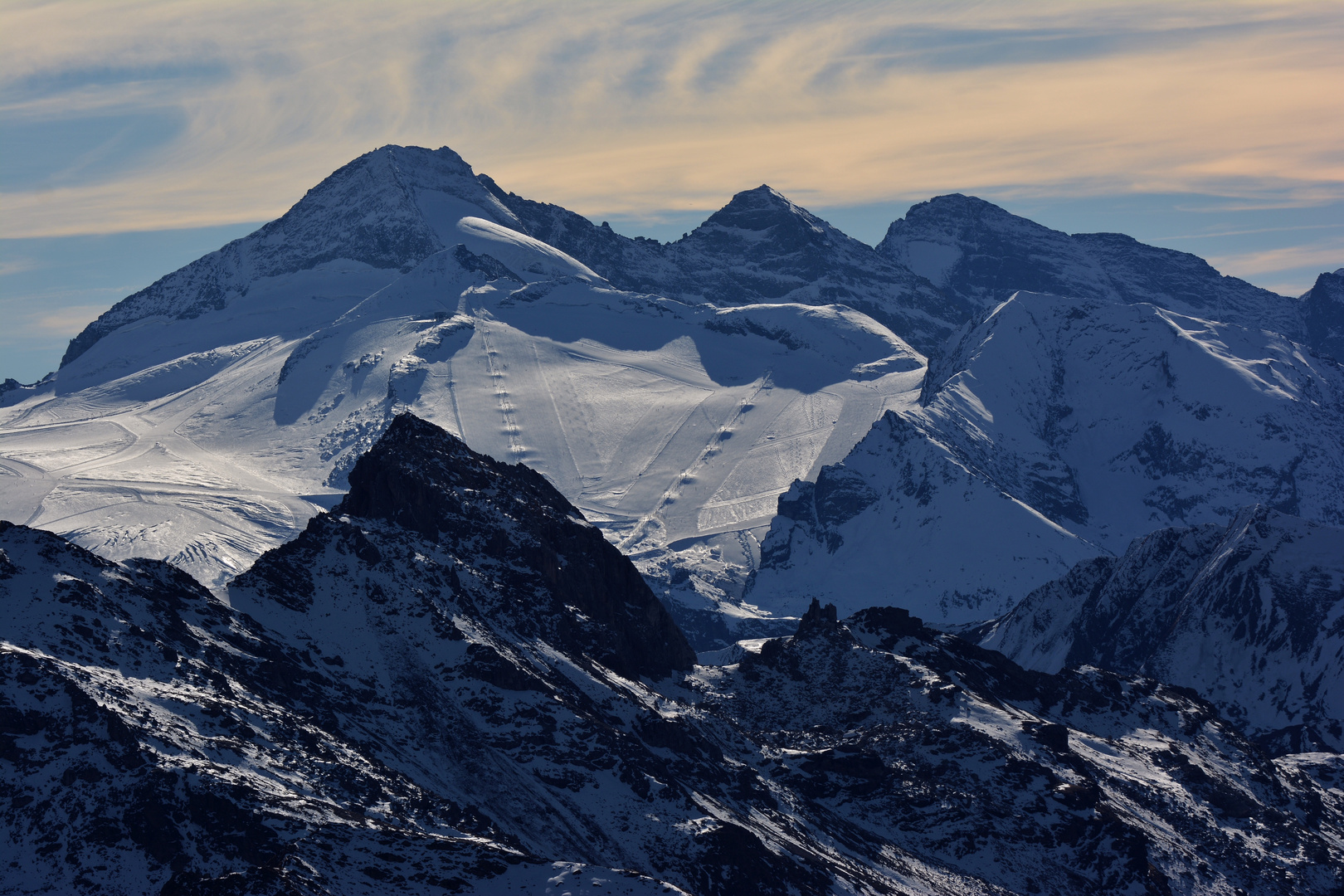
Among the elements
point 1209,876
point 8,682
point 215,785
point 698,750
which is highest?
point 8,682

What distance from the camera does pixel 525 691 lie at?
182 meters

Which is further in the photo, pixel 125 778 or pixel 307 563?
pixel 307 563

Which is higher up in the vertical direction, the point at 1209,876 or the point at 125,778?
the point at 125,778

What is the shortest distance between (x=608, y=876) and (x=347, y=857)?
20.0 m

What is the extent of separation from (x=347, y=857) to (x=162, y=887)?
13.8 meters

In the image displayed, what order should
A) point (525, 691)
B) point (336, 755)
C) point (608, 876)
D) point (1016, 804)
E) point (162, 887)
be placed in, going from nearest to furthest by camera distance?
1. point (162, 887)
2. point (608, 876)
3. point (336, 755)
4. point (525, 691)
5. point (1016, 804)

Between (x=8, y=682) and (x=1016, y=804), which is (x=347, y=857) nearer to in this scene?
(x=8, y=682)

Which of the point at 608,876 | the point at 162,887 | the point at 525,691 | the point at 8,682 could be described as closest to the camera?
the point at 162,887

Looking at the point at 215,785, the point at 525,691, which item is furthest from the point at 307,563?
the point at 215,785

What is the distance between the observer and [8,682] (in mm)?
142750

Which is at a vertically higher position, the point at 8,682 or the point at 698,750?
the point at 8,682

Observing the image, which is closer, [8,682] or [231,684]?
[8,682]

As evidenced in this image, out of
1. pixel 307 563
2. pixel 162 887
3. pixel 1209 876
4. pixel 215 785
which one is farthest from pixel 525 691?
pixel 1209 876

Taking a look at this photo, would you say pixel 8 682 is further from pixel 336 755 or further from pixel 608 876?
pixel 608 876
